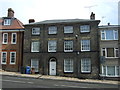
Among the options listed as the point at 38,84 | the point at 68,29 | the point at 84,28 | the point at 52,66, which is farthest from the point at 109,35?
the point at 38,84

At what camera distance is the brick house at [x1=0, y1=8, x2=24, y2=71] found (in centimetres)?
2523

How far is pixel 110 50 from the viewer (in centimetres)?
2317

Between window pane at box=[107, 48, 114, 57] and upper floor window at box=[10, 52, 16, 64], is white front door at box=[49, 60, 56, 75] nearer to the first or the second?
upper floor window at box=[10, 52, 16, 64]

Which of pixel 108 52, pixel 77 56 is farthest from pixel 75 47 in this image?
pixel 108 52

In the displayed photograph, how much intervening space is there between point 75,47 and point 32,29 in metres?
8.06

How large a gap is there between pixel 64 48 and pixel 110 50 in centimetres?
725

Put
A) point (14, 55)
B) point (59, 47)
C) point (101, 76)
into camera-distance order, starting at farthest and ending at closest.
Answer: point (14, 55) → point (59, 47) → point (101, 76)

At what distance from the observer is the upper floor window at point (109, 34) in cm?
2323

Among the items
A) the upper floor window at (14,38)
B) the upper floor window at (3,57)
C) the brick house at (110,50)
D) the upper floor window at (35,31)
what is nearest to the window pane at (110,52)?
the brick house at (110,50)

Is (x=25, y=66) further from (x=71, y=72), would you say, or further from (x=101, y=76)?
(x=101, y=76)

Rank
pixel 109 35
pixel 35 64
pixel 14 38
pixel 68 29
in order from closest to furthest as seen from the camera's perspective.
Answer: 1. pixel 109 35
2. pixel 35 64
3. pixel 68 29
4. pixel 14 38

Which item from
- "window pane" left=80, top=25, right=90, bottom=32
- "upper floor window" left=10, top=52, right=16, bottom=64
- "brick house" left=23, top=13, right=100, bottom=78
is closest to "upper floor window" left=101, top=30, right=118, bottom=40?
"brick house" left=23, top=13, right=100, bottom=78

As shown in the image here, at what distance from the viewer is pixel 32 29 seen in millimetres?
25391

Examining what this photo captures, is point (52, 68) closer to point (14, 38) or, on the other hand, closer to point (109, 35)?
point (14, 38)
